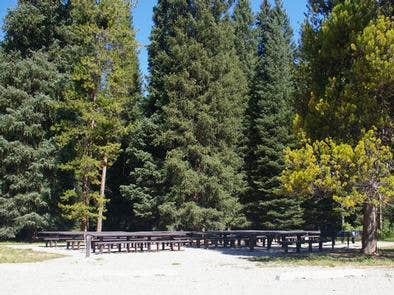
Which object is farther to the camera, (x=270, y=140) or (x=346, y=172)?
(x=270, y=140)

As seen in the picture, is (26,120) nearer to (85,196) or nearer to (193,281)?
(85,196)

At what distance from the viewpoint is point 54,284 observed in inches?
411

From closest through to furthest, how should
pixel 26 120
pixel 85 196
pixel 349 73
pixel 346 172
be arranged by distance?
pixel 346 172, pixel 349 73, pixel 85 196, pixel 26 120

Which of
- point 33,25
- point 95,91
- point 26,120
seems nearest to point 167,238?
point 95,91

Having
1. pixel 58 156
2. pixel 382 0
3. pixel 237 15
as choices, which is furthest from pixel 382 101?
pixel 237 15

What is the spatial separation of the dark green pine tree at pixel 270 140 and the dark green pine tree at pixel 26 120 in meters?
15.4

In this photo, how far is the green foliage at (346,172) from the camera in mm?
15820

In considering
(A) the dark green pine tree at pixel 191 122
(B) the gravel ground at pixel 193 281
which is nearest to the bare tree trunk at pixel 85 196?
(A) the dark green pine tree at pixel 191 122

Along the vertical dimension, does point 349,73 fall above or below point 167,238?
above

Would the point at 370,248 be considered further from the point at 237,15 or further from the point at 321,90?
the point at 237,15

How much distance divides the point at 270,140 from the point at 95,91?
48.2 ft

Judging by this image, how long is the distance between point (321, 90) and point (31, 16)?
789 inches

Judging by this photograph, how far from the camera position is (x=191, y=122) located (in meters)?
31.2

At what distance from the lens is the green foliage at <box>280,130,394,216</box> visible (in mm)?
15820
